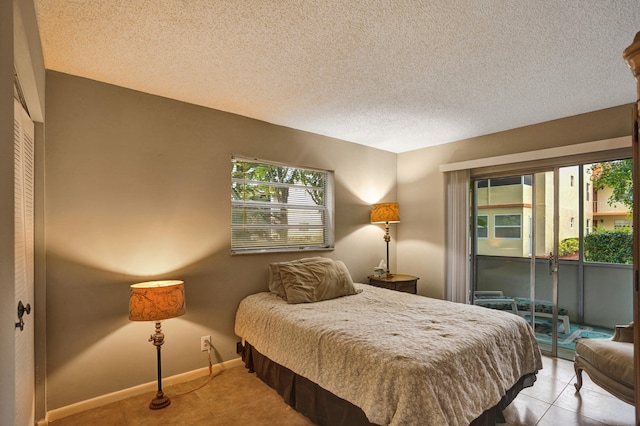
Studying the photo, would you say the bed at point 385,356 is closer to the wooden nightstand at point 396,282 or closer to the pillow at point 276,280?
the pillow at point 276,280

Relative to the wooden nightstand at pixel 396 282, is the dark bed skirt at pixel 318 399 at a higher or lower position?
lower

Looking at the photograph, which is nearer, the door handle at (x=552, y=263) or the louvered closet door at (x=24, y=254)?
the louvered closet door at (x=24, y=254)

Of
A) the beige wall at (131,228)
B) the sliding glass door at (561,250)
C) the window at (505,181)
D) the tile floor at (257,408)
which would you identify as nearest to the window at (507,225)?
the sliding glass door at (561,250)

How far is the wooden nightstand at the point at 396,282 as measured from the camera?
151 inches

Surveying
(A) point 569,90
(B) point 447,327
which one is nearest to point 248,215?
(B) point 447,327

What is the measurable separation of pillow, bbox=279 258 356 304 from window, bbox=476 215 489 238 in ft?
6.49

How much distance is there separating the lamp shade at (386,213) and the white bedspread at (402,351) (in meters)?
1.36

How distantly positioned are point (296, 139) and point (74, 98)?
2.01 metres

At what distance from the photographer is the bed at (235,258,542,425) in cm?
160

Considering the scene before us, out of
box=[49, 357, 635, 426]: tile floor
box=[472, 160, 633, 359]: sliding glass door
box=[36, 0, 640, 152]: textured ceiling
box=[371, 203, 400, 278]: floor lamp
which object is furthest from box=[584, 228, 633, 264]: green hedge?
box=[371, 203, 400, 278]: floor lamp

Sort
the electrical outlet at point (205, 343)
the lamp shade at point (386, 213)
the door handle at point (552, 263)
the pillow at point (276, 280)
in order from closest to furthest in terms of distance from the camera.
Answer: the electrical outlet at point (205, 343) < the pillow at point (276, 280) < the door handle at point (552, 263) < the lamp shade at point (386, 213)

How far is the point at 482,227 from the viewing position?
412 centimetres

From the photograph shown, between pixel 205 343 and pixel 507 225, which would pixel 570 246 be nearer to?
pixel 507 225

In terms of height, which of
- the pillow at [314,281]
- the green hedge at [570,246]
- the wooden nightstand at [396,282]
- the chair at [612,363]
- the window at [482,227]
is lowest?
the chair at [612,363]
